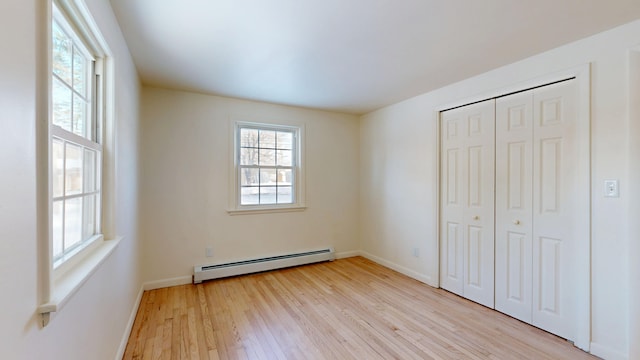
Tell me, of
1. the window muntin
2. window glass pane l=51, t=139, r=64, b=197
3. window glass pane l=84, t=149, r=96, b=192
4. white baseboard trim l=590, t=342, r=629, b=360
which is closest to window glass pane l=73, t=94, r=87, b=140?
window glass pane l=84, t=149, r=96, b=192

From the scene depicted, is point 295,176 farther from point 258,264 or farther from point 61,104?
point 61,104

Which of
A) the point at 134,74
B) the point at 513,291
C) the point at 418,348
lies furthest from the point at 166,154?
the point at 513,291

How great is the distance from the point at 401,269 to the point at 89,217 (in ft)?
11.4

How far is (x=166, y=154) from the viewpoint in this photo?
3348 mm

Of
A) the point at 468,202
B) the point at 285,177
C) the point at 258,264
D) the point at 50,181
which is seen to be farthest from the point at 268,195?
the point at 50,181

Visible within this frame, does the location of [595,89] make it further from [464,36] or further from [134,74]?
[134,74]

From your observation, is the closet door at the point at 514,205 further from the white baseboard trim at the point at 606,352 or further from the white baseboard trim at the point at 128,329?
the white baseboard trim at the point at 128,329

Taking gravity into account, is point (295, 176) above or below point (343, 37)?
below

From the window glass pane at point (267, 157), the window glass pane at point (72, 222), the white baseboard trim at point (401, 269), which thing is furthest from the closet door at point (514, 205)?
the window glass pane at point (72, 222)

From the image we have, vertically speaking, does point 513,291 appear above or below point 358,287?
above

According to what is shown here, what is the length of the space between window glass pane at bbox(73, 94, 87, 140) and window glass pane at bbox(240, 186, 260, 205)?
88.3 inches

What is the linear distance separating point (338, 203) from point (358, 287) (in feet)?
4.97

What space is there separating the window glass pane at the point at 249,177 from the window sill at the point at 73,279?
84.1 inches

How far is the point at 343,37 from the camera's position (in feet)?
6.93
